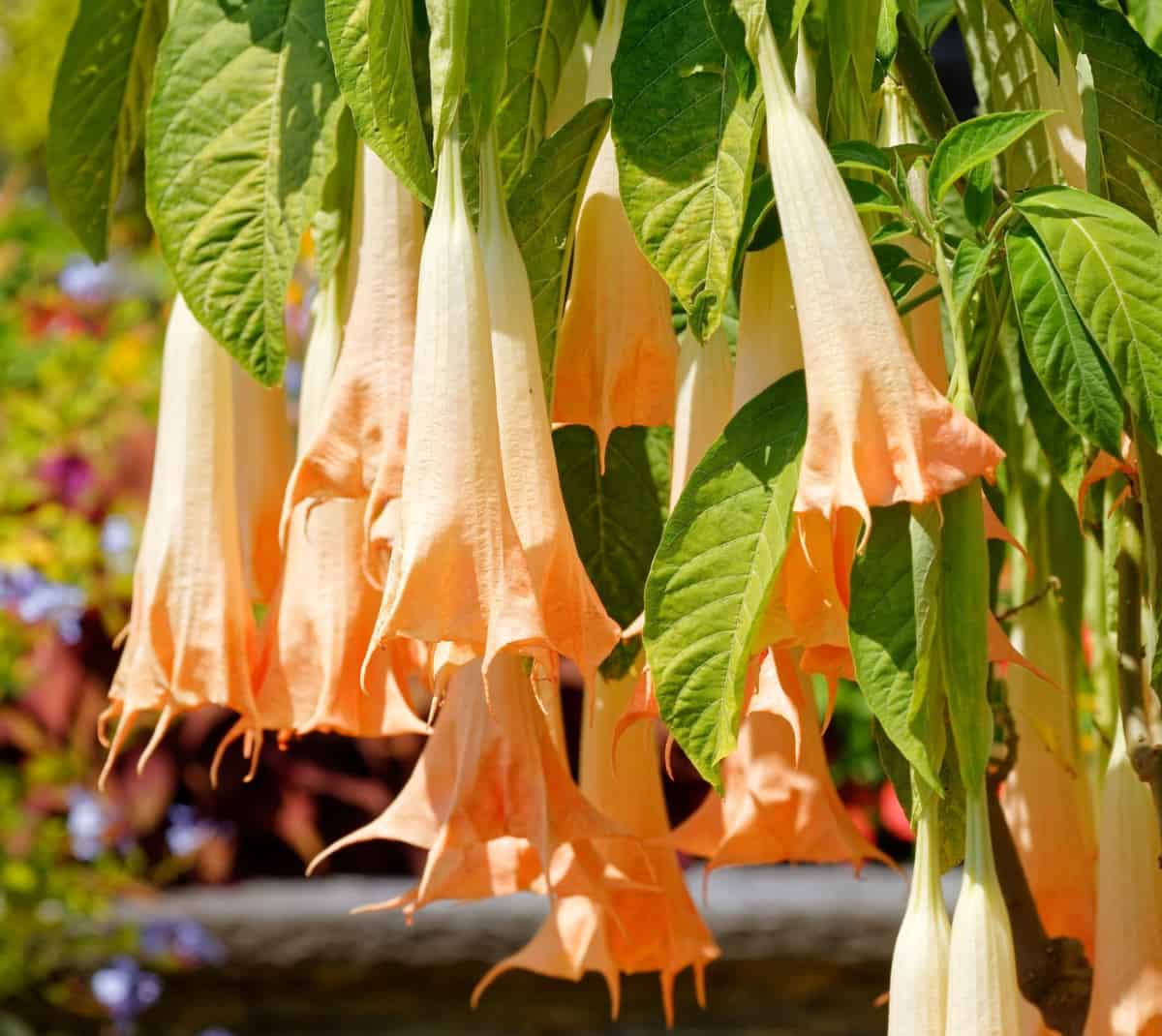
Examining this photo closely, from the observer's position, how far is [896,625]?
0.46 metres

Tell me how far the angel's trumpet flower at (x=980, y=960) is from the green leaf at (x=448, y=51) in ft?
0.89

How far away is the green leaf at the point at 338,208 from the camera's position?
2.13ft

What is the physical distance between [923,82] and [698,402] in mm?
160

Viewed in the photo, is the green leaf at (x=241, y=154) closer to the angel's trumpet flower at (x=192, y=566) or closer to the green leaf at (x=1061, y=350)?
the angel's trumpet flower at (x=192, y=566)

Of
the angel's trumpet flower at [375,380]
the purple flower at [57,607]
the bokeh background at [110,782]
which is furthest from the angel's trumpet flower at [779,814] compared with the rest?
the purple flower at [57,607]

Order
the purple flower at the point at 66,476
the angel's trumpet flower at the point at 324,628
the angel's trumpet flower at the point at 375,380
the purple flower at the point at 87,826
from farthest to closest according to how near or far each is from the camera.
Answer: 1. the purple flower at the point at 66,476
2. the purple flower at the point at 87,826
3. the angel's trumpet flower at the point at 324,628
4. the angel's trumpet flower at the point at 375,380

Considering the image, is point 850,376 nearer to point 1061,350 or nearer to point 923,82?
point 1061,350

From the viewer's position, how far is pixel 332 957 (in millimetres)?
2184

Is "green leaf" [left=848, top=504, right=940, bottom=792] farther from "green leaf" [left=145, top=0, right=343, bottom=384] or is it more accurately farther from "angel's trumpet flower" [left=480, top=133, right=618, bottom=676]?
"green leaf" [left=145, top=0, right=343, bottom=384]

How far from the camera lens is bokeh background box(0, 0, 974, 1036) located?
7.23 ft

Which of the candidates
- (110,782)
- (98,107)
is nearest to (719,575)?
(98,107)

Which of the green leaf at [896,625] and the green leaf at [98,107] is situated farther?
the green leaf at [98,107]

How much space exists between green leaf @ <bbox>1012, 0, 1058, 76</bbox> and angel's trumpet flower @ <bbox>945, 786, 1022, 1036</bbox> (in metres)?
0.26

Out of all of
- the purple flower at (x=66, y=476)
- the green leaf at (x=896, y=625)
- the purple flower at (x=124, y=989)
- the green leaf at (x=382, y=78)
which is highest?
the purple flower at (x=66, y=476)
